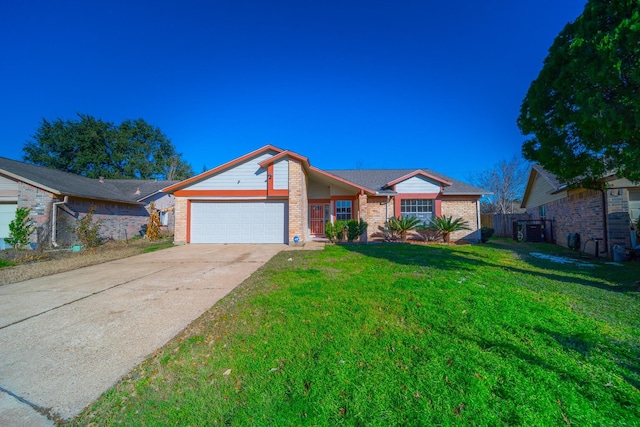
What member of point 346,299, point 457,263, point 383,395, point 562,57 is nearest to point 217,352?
point 383,395

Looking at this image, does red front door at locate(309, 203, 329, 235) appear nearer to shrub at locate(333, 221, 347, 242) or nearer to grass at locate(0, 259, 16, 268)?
shrub at locate(333, 221, 347, 242)

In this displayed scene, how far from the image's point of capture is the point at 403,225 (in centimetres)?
1370

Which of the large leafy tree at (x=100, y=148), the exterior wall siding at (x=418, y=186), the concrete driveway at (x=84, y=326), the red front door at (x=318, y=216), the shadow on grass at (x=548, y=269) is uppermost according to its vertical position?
the large leafy tree at (x=100, y=148)

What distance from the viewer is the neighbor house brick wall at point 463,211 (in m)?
14.5

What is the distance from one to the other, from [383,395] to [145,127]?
142 feet

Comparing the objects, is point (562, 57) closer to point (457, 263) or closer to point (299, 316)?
point (457, 263)

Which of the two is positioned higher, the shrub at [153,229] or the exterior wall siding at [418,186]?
the exterior wall siding at [418,186]

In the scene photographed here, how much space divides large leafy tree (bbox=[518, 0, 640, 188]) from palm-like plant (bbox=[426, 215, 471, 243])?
7.53 metres

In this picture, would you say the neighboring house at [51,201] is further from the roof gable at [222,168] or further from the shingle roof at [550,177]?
the shingle roof at [550,177]

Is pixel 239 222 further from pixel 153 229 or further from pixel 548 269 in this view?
pixel 548 269

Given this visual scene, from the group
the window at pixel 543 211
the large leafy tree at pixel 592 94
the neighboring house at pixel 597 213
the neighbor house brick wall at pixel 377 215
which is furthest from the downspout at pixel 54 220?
the window at pixel 543 211

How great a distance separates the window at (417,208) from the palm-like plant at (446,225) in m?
0.45

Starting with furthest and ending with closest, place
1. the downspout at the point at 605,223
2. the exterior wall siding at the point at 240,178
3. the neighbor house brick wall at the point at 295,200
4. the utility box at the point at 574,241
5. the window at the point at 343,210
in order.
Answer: the window at the point at 343,210
the exterior wall siding at the point at 240,178
the neighbor house brick wall at the point at 295,200
the utility box at the point at 574,241
the downspout at the point at 605,223

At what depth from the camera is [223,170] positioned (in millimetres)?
13242
